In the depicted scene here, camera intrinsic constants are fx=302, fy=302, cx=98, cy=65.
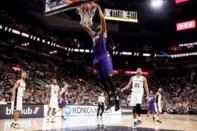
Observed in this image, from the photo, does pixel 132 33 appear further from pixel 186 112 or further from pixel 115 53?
pixel 186 112

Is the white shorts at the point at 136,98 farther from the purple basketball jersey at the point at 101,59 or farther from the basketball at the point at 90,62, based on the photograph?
the purple basketball jersey at the point at 101,59

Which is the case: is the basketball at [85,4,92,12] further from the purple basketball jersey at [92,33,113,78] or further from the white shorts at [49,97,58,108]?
the white shorts at [49,97,58,108]

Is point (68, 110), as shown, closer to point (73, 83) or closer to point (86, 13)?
point (73, 83)

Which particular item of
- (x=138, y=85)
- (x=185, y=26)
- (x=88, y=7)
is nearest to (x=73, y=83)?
(x=185, y=26)

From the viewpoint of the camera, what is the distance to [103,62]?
23.0 feet

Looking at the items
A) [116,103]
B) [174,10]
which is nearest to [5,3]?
[174,10]

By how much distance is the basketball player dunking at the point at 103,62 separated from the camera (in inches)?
275

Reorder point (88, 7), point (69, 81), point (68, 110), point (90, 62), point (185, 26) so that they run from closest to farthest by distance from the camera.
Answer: point (88, 7)
point (68, 110)
point (185, 26)
point (69, 81)
point (90, 62)

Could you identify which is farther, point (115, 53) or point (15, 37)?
point (115, 53)

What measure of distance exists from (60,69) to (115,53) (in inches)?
501

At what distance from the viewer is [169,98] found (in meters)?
40.2

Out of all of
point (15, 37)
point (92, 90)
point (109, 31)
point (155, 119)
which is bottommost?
point (155, 119)

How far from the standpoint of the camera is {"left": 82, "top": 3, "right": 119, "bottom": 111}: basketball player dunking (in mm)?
6996

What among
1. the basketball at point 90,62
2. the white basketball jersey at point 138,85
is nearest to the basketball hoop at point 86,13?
the basketball at point 90,62
